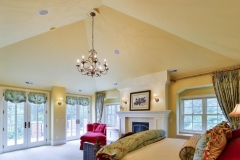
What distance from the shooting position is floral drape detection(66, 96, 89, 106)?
8398mm

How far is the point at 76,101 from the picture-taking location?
8.70 meters

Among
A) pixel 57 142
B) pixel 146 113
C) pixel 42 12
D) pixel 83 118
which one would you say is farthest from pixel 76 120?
pixel 42 12

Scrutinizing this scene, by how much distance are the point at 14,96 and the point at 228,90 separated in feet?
24.3

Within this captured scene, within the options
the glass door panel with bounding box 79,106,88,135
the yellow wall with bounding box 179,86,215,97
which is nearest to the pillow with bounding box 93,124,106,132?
the glass door panel with bounding box 79,106,88,135

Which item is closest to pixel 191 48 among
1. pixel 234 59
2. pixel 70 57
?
pixel 234 59

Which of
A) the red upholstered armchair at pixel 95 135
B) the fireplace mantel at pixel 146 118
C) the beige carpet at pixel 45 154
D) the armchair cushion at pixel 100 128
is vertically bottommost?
the beige carpet at pixel 45 154

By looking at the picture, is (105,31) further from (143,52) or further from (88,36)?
(143,52)

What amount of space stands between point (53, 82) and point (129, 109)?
139 inches

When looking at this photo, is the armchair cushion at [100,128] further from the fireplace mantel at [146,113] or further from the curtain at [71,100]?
the curtain at [71,100]

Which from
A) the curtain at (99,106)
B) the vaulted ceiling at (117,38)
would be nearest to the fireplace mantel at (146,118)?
the vaulted ceiling at (117,38)

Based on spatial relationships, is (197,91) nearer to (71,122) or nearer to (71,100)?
(71,100)

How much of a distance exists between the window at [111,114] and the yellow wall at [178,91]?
11.0ft

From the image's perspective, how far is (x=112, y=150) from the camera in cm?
243

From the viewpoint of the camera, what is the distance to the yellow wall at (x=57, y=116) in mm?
7469
